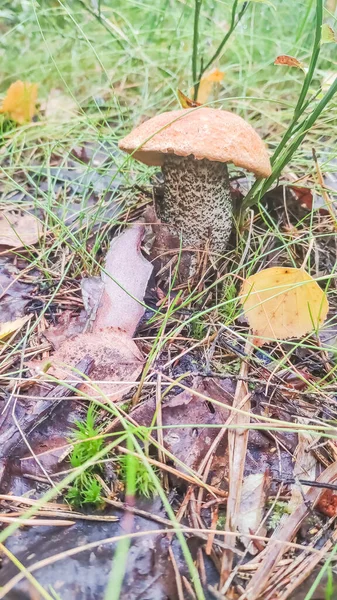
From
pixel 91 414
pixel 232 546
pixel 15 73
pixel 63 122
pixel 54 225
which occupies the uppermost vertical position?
pixel 15 73

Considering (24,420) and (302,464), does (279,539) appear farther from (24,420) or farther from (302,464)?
(24,420)

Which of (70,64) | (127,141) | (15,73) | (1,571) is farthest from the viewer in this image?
(70,64)

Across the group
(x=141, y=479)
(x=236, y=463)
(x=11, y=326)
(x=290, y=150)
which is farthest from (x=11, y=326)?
(x=290, y=150)

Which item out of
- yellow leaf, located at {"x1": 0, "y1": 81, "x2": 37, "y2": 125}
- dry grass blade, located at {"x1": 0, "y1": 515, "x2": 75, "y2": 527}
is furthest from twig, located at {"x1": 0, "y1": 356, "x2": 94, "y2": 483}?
yellow leaf, located at {"x1": 0, "y1": 81, "x2": 37, "y2": 125}

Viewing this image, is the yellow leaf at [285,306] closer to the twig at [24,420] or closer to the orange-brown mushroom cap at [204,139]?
the orange-brown mushroom cap at [204,139]

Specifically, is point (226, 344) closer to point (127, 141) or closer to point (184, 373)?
point (184, 373)

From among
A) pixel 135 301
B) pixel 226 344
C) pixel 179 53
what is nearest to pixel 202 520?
pixel 226 344

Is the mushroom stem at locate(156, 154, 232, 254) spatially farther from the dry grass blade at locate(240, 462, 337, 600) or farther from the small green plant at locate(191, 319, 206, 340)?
the dry grass blade at locate(240, 462, 337, 600)
